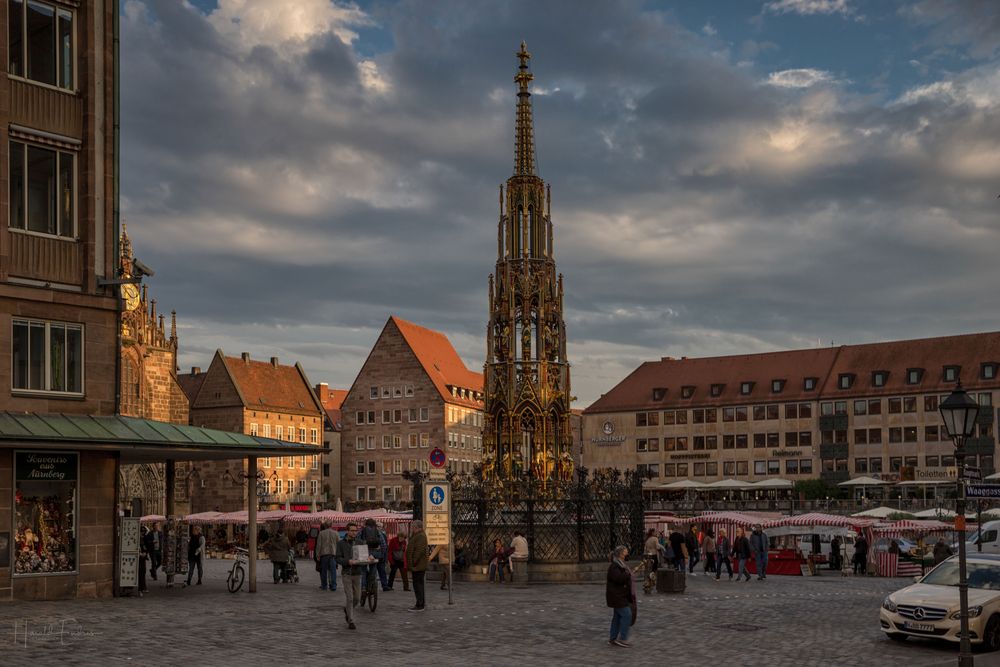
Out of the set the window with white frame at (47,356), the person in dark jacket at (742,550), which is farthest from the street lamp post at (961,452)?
the person in dark jacket at (742,550)

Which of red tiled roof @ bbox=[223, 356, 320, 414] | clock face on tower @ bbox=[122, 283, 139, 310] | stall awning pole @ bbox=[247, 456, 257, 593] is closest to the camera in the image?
clock face on tower @ bbox=[122, 283, 139, 310]

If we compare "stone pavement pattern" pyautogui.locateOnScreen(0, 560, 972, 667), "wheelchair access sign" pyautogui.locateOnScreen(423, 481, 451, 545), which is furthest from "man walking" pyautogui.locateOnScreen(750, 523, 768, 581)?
"wheelchair access sign" pyautogui.locateOnScreen(423, 481, 451, 545)

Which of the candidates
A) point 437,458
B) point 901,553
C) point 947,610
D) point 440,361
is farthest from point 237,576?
point 440,361

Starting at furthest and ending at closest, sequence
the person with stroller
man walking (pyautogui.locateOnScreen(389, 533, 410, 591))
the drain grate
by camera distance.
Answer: the person with stroller < man walking (pyautogui.locateOnScreen(389, 533, 410, 591)) < the drain grate

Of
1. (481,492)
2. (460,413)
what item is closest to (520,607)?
(481,492)

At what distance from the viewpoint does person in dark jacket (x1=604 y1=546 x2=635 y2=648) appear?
18.1 metres

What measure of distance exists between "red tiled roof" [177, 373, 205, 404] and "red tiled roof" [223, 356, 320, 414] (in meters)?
3.33

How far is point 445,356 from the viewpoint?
113 metres

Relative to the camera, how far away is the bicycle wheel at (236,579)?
27.4 meters

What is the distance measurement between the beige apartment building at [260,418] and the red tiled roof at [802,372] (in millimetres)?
23350

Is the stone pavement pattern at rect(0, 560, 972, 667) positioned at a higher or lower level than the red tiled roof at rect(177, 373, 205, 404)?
lower

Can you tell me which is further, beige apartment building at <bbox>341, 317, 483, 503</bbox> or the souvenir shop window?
beige apartment building at <bbox>341, 317, 483, 503</bbox>

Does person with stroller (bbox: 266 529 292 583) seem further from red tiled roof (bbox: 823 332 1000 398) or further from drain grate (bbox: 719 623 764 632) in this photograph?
red tiled roof (bbox: 823 332 1000 398)

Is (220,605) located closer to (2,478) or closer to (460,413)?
(2,478)
